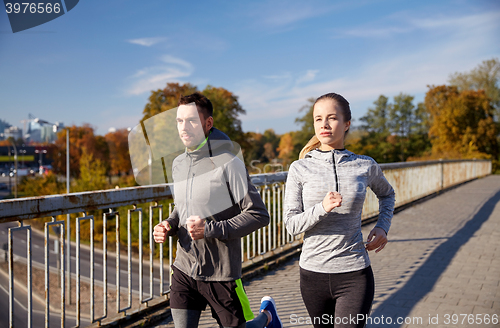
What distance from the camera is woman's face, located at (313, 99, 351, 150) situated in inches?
90.0

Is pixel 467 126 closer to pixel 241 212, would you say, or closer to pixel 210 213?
pixel 241 212

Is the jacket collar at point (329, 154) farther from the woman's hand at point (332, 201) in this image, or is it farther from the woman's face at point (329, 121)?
the woman's hand at point (332, 201)

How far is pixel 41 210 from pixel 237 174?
158cm

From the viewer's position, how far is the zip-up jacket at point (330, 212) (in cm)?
219

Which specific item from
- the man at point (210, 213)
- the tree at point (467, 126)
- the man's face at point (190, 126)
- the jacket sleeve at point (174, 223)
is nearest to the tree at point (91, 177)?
the tree at point (467, 126)

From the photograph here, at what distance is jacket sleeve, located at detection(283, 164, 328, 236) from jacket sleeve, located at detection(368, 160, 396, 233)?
1.46 feet

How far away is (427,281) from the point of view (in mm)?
4969

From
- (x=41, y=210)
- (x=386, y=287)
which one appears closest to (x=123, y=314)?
(x=41, y=210)

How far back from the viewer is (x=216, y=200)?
2230 mm

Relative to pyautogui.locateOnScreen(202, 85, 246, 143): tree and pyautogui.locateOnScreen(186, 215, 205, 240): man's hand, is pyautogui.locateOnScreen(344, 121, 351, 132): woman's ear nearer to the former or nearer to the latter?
pyautogui.locateOnScreen(186, 215, 205, 240): man's hand

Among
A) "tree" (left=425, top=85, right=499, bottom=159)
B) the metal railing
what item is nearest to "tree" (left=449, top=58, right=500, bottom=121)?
"tree" (left=425, top=85, right=499, bottom=159)

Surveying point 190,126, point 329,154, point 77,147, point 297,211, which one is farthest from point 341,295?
point 77,147

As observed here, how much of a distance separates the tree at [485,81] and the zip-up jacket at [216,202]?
60950 mm

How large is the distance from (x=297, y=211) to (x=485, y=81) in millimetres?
64075
